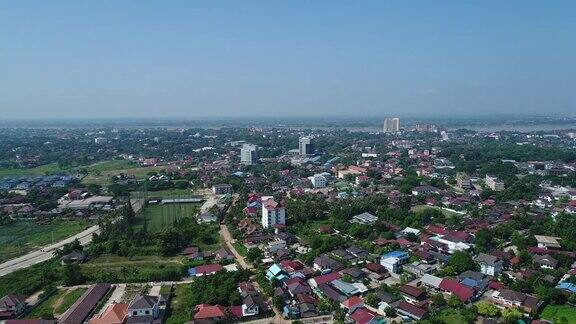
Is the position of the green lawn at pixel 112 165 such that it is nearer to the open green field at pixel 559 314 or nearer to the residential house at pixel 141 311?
the residential house at pixel 141 311

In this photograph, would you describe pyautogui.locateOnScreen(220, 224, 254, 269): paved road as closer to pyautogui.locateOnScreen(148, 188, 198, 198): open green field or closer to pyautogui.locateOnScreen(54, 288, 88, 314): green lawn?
pyautogui.locateOnScreen(54, 288, 88, 314): green lawn

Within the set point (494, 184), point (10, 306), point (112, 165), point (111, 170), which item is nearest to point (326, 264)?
point (10, 306)

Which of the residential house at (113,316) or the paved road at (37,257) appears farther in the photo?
the paved road at (37,257)

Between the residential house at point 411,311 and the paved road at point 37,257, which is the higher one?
the residential house at point 411,311

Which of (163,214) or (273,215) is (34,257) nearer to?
(163,214)

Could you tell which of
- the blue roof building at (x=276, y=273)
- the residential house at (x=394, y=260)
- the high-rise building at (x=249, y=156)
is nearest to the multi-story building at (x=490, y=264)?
the residential house at (x=394, y=260)

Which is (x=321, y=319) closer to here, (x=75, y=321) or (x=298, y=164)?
(x=75, y=321)

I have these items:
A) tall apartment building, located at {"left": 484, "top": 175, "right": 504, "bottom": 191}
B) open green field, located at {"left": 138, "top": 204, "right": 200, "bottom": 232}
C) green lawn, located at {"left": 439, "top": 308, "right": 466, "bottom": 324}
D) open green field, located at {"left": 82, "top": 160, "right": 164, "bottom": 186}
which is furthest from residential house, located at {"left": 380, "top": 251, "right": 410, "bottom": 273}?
open green field, located at {"left": 82, "top": 160, "right": 164, "bottom": 186}

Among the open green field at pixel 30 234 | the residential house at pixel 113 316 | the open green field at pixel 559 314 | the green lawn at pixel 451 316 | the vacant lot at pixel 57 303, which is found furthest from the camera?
the open green field at pixel 30 234
